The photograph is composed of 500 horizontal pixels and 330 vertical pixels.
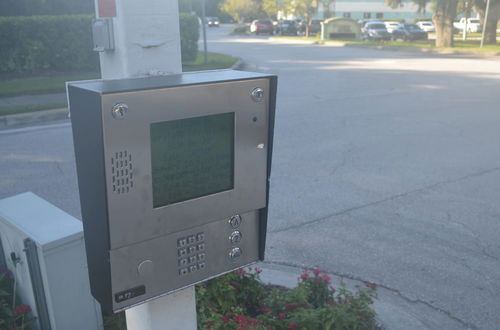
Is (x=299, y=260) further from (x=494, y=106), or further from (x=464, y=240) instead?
(x=494, y=106)

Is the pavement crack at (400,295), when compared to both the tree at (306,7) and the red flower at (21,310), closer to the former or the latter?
the red flower at (21,310)

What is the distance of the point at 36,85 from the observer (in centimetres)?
1450

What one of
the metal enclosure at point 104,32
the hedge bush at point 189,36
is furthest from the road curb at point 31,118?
the hedge bush at point 189,36

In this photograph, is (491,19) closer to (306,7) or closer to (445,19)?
(445,19)

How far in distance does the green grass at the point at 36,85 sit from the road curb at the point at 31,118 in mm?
2407

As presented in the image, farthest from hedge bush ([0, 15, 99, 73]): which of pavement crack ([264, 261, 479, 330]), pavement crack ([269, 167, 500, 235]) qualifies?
pavement crack ([264, 261, 479, 330])

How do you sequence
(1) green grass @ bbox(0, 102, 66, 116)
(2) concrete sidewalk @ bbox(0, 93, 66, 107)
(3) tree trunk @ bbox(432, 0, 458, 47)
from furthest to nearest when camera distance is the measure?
(3) tree trunk @ bbox(432, 0, 458, 47) → (2) concrete sidewalk @ bbox(0, 93, 66, 107) → (1) green grass @ bbox(0, 102, 66, 116)

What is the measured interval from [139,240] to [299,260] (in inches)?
Result: 123

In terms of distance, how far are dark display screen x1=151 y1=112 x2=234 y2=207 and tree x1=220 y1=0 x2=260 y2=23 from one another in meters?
66.4

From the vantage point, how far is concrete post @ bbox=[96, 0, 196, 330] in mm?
1923

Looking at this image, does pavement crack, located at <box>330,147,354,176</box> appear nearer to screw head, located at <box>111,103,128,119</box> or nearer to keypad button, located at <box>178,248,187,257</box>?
keypad button, located at <box>178,248,187,257</box>

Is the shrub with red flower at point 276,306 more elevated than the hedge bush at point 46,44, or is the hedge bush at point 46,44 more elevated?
the hedge bush at point 46,44

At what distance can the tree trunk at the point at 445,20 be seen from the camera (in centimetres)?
2998

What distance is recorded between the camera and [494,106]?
39.7 feet
